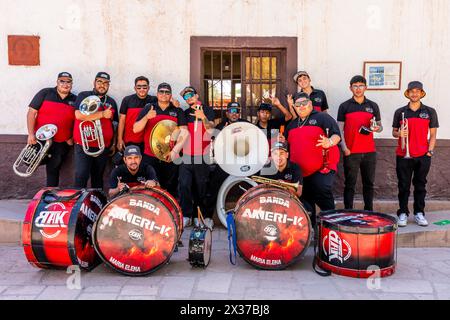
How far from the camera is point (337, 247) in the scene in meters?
4.71

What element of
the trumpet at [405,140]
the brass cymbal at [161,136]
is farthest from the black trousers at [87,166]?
the trumpet at [405,140]

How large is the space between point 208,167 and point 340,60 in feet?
8.57

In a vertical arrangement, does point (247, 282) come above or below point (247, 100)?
below

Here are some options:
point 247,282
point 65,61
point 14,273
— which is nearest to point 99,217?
point 14,273

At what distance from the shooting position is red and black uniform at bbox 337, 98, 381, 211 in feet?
20.4

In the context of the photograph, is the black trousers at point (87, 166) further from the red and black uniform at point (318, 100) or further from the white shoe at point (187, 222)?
the red and black uniform at point (318, 100)

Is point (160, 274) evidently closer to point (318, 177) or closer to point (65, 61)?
point (318, 177)

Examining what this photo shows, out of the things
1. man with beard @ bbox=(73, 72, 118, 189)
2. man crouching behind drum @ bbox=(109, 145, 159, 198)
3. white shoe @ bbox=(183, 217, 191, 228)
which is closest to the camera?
man crouching behind drum @ bbox=(109, 145, 159, 198)

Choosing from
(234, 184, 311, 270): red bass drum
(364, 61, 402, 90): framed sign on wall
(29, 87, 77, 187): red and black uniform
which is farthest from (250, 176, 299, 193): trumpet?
(29, 87, 77, 187): red and black uniform

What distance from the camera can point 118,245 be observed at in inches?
181

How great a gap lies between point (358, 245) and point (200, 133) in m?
2.66

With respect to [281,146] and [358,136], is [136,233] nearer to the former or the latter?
[281,146]

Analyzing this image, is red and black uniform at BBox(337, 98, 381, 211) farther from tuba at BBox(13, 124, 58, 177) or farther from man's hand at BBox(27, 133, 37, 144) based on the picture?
man's hand at BBox(27, 133, 37, 144)

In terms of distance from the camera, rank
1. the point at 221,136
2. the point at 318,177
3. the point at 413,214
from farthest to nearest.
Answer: the point at 413,214 < the point at 221,136 < the point at 318,177
